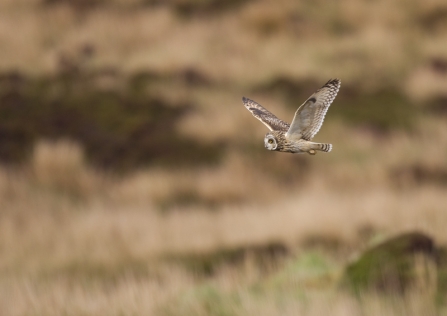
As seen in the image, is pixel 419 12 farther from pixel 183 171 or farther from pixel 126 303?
pixel 126 303

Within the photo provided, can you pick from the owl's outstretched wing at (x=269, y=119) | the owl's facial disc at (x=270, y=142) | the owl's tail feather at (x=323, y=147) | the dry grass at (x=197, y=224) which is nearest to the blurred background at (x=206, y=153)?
the dry grass at (x=197, y=224)

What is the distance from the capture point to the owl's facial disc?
180 centimetres

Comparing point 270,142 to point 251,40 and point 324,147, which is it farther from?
point 251,40

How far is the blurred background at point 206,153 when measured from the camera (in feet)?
22.8

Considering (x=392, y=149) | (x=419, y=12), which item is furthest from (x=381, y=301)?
(x=419, y=12)

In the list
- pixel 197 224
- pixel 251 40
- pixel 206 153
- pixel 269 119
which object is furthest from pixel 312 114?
pixel 251 40

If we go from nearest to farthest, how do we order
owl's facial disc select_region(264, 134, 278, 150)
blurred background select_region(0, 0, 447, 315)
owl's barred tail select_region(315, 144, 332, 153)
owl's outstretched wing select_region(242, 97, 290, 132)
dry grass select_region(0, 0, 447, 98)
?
owl's barred tail select_region(315, 144, 332, 153) < owl's facial disc select_region(264, 134, 278, 150) < owl's outstretched wing select_region(242, 97, 290, 132) < blurred background select_region(0, 0, 447, 315) < dry grass select_region(0, 0, 447, 98)

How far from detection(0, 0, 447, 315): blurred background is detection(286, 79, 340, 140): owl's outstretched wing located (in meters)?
2.42

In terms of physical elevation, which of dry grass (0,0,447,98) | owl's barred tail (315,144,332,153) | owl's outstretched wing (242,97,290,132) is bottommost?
owl's barred tail (315,144,332,153)

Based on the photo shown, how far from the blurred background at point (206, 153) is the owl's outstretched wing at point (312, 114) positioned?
242cm

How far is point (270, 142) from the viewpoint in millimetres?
1827

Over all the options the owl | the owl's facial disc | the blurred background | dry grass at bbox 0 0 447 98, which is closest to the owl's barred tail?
the owl

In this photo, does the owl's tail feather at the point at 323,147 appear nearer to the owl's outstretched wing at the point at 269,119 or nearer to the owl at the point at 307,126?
the owl at the point at 307,126

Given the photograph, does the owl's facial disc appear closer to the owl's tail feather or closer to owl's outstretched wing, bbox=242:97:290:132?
owl's outstretched wing, bbox=242:97:290:132
